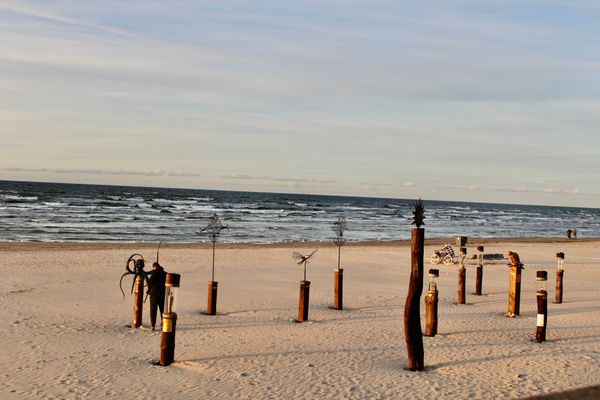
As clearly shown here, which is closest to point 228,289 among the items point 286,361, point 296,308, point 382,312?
point 296,308

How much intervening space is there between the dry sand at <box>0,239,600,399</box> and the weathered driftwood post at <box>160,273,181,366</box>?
18 centimetres

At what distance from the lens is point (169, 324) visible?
977 centimetres

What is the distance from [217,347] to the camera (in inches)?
443

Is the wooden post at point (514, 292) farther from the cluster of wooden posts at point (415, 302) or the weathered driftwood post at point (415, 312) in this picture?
the weathered driftwood post at point (415, 312)

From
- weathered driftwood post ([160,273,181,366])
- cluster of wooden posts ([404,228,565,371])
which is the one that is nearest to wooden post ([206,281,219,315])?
weathered driftwood post ([160,273,181,366])

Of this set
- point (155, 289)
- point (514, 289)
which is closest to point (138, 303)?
point (155, 289)

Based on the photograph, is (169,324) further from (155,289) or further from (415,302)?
(415,302)

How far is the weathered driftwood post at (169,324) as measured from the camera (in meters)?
9.80

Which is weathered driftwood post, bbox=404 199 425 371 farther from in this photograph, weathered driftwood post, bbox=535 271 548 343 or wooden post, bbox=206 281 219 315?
wooden post, bbox=206 281 219 315

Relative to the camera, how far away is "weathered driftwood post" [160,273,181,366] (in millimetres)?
9797

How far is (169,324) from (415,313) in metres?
3.70

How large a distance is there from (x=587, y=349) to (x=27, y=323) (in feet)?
33.4

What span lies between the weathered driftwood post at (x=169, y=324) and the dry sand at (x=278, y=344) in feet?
0.58

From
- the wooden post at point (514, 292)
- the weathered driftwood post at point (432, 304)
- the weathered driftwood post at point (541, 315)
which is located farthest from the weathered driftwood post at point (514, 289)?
the weathered driftwood post at point (432, 304)
